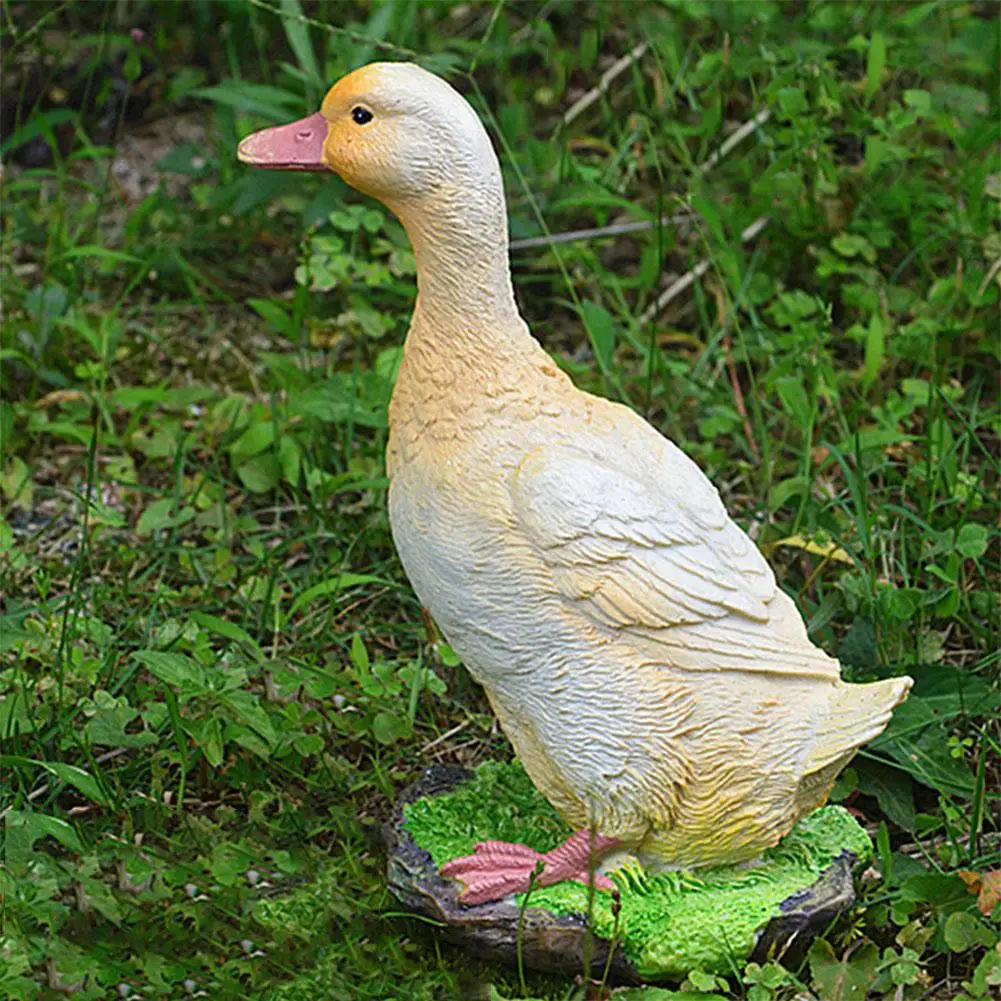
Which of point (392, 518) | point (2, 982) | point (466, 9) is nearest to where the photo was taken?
point (2, 982)

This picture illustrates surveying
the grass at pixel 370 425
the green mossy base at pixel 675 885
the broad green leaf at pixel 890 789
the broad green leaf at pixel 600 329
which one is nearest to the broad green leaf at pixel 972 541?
the grass at pixel 370 425

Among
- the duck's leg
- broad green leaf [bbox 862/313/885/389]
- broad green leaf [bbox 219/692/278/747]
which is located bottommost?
the duck's leg

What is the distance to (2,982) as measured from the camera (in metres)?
2.31

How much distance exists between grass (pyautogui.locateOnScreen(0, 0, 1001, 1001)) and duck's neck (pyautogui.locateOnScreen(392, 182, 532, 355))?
29.7 inches

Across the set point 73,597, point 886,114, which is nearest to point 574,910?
point 73,597

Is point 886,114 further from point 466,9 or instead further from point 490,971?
point 490,971

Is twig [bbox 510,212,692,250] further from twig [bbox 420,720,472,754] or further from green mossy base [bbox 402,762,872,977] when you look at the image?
green mossy base [bbox 402,762,872,977]

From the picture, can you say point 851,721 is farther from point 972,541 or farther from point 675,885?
point 972,541

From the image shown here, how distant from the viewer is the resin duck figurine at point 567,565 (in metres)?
2.36

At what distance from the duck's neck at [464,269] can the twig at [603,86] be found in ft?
6.72

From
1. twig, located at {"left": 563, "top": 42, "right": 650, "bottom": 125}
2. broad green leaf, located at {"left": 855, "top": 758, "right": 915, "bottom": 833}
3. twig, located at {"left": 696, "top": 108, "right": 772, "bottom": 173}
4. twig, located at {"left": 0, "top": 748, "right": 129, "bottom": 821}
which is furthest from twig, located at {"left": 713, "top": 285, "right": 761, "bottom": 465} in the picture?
twig, located at {"left": 0, "top": 748, "right": 129, "bottom": 821}

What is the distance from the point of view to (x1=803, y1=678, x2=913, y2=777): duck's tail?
2.43 meters

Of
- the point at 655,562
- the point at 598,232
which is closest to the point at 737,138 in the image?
the point at 598,232

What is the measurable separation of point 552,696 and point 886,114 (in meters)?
2.50
